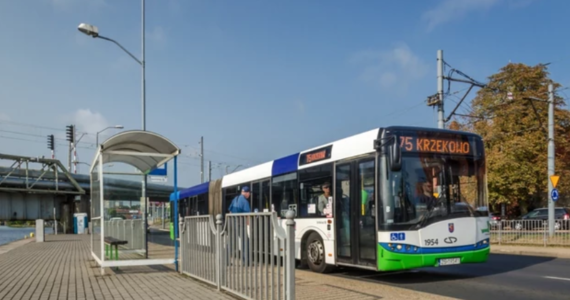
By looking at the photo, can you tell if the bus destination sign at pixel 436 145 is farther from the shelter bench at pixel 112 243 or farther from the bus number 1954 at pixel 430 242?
the shelter bench at pixel 112 243

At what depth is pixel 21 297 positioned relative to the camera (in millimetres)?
8617

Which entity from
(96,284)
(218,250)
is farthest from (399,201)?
(96,284)

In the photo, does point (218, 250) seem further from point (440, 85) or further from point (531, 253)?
point (440, 85)

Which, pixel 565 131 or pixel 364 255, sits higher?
pixel 565 131

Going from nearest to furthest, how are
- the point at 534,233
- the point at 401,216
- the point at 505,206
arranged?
the point at 401,216, the point at 534,233, the point at 505,206

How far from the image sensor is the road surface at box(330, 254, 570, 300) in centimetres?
893

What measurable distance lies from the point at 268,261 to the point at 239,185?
1005cm

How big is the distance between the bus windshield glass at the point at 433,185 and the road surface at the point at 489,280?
52.2 inches

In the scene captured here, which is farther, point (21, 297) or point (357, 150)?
point (357, 150)

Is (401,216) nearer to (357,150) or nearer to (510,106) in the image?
(357,150)

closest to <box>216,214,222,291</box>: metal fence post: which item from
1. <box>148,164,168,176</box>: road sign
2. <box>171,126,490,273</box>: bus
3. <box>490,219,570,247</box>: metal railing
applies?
<box>171,126,490,273</box>: bus

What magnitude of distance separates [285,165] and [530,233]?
41.2 feet

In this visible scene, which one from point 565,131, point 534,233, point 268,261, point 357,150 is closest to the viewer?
point 268,261

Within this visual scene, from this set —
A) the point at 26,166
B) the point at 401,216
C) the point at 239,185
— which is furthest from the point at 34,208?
the point at 401,216
